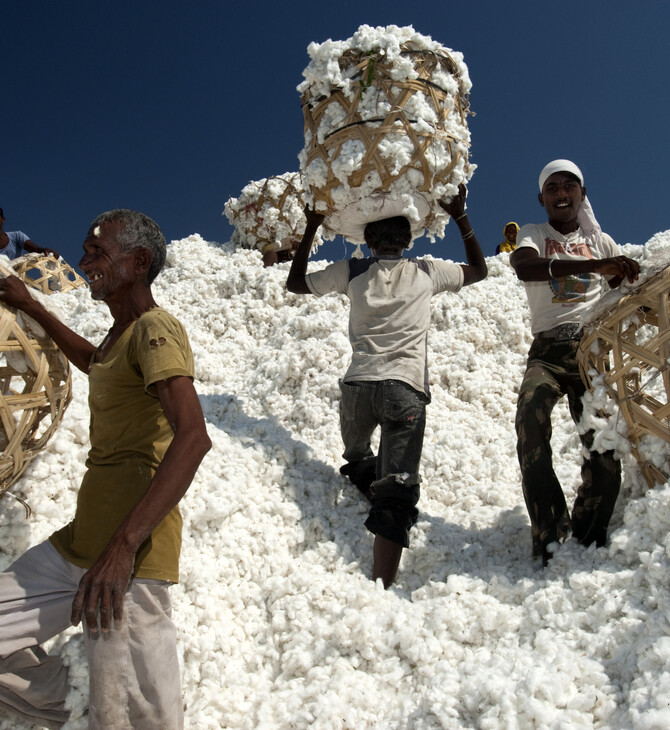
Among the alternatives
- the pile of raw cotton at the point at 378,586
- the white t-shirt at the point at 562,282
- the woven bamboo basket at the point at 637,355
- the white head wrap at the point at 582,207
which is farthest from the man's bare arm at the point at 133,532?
the white head wrap at the point at 582,207

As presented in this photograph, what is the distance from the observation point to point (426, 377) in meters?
2.35

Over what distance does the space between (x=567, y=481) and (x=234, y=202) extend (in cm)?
468

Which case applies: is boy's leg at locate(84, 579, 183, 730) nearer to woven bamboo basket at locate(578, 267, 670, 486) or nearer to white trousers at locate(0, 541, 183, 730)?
white trousers at locate(0, 541, 183, 730)

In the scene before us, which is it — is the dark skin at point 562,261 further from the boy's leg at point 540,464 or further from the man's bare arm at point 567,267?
the boy's leg at point 540,464

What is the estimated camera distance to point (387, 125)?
Result: 2221 mm

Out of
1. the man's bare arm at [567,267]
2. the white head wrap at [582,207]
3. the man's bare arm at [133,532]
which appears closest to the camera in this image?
the man's bare arm at [133,532]

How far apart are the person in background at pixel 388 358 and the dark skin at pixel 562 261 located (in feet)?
1.10

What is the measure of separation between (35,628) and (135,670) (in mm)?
250

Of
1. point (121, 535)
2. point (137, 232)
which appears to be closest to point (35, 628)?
point (121, 535)

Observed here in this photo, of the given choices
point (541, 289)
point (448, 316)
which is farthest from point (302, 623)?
point (448, 316)

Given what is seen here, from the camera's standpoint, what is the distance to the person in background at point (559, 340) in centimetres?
195

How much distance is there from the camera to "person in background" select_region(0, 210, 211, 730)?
1.31 metres

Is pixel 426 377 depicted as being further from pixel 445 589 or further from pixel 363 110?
pixel 363 110

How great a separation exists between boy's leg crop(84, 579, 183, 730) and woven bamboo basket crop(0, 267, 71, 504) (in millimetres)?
554
